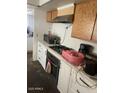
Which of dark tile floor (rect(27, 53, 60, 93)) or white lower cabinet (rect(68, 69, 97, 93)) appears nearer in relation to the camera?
white lower cabinet (rect(68, 69, 97, 93))

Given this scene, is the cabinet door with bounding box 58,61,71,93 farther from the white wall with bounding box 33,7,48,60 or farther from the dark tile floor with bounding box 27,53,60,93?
the white wall with bounding box 33,7,48,60

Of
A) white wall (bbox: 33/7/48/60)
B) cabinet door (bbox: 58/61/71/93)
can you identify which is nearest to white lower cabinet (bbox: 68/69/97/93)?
cabinet door (bbox: 58/61/71/93)

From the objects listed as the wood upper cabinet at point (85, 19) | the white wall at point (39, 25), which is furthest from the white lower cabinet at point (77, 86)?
the white wall at point (39, 25)

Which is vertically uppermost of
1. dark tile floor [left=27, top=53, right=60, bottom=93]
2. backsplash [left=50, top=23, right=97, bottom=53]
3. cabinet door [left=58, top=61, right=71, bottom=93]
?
backsplash [left=50, top=23, right=97, bottom=53]

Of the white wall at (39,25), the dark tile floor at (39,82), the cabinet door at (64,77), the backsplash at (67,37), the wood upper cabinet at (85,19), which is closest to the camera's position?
the wood upper cabinet at (85,19)

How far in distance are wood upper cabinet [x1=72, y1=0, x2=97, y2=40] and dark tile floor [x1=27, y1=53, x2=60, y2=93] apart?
136 centimetres

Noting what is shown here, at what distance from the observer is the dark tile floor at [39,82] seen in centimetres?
282

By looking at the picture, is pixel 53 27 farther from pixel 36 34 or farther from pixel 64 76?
pixel 64 76

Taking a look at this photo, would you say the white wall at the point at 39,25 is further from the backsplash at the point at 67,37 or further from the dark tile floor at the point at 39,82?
the dark tile floor at the point at 39,82

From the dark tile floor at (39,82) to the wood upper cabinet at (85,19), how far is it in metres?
1.36

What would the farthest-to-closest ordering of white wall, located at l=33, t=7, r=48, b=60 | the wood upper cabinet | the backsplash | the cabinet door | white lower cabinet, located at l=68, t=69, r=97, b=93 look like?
Result: white wall, located at l=33, t=7, r=48, b=60
the backsplash
the cabinet door
the wood upper cabinet
white lower cabinet, located at l=68, t=69, r=97, b=93

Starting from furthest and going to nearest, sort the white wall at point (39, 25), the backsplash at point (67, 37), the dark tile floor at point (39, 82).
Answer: the white wall at point (39, 25) < the backsplash at point (67, 37) < the dark tile floor at point (39, 82)

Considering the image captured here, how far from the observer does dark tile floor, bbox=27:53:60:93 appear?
9.25 ft

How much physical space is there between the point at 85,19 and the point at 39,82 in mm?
1933
